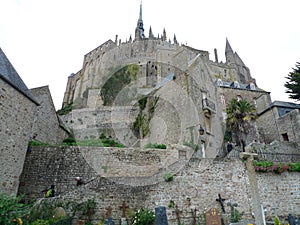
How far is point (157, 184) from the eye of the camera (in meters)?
10.5

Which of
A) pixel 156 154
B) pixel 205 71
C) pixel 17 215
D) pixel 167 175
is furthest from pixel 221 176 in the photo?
pixel 205 71

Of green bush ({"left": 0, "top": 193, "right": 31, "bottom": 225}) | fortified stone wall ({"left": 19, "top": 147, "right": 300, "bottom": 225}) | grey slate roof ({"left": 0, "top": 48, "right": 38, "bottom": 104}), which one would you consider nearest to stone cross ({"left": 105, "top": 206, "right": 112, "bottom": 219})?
fortified stone wall ({"left": 19, "top": 147, "right": 300, "bottom": 225})

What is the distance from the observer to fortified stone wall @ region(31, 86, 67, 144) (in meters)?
15.5

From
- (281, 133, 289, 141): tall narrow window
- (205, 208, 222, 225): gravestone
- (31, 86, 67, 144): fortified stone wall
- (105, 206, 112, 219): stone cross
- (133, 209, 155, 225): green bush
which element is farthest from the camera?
(281, 133, 289, 141): tall narrow window

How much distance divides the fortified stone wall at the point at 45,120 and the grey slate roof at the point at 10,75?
12.4 feet

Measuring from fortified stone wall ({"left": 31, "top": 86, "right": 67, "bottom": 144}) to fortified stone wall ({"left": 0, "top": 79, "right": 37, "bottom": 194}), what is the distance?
Answer: 3.81 metres

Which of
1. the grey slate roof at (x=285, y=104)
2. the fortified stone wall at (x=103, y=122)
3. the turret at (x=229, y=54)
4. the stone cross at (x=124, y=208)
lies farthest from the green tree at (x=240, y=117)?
the turret at (x=229, y=54)

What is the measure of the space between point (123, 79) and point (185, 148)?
2647cm

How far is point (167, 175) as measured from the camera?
10711 millimetres

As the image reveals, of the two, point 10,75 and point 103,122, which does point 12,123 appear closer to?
point 10,75

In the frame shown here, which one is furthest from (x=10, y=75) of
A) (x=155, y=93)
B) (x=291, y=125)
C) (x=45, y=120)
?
(x=291, y=125)

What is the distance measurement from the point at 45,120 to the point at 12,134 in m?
6.00

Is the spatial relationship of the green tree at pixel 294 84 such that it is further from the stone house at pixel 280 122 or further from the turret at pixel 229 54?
the turret at pixel 229 54

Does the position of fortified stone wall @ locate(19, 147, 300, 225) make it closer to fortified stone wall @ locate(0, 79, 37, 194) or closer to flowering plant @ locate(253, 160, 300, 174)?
flowering plant @ locate(253, 160, 300, 174)
